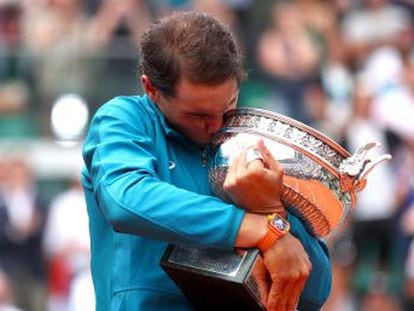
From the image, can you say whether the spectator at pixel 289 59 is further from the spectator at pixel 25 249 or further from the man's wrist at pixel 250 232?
the man's wrist at pixel 250 232

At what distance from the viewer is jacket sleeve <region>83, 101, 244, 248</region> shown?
3.70m

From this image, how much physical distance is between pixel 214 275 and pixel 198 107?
1.50 feet

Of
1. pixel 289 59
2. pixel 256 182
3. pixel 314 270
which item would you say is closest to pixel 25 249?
pixel 289 59

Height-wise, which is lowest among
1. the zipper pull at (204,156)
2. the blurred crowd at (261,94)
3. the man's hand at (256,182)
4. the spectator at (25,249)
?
the spectator at (25,249)

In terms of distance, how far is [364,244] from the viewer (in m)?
10.7

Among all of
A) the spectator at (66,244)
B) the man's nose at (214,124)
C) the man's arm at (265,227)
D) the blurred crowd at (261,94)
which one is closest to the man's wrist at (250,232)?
the man's arm at (265,227)

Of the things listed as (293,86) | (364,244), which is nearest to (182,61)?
(364,244)

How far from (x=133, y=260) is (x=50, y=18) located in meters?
9.18

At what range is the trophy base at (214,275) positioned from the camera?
3.73 meters

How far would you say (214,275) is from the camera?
3771 millimetres

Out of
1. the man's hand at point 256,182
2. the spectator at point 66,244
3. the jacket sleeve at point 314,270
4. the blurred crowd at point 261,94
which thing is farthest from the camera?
the spectator at point 66,244

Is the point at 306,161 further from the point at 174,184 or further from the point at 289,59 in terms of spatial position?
the point at 289,59

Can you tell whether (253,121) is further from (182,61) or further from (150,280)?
(150,280)

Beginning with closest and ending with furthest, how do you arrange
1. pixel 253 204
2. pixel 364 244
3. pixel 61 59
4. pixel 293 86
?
1. pixel 253 204
2. pixel 364 244
3. pixel 293 86
4. pixel 61 59
